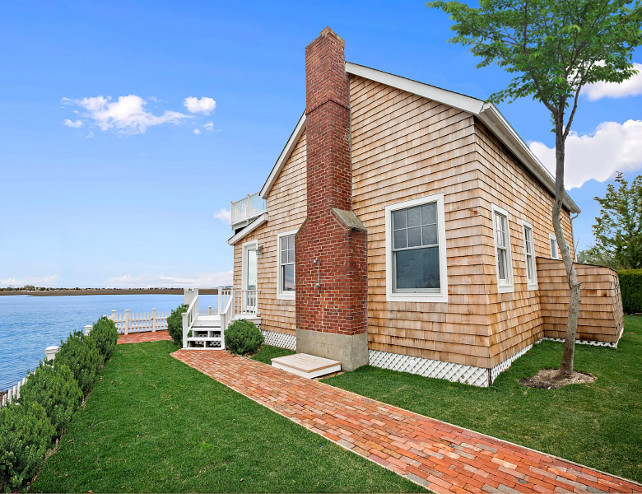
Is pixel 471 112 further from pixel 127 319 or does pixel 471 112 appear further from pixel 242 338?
pixel 127 319

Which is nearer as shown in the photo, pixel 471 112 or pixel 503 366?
pixel 471 112

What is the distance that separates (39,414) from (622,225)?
32354mm

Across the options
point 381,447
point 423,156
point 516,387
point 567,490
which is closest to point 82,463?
point 381,447

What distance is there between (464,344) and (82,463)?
561cm

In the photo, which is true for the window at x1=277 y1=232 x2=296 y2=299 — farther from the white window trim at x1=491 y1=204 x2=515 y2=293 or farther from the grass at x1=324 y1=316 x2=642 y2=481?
the white window trim at x1=491 y1=204 x2=515 y2=293

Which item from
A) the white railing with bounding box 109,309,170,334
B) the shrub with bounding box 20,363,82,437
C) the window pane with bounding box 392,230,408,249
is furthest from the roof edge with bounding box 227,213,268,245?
the shrub with bounding box 20,363,82,437

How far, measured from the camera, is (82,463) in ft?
10.6

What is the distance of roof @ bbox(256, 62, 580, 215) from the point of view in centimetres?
571

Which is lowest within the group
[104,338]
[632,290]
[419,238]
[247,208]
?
[104,338]

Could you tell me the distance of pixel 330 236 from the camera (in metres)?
7.33

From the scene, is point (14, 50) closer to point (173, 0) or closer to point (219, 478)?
point (173, 0)

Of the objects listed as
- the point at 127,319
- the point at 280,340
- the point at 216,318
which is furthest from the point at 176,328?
the point at 127,319

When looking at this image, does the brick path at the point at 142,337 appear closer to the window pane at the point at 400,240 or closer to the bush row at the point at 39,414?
the bush row at the point at 39,414

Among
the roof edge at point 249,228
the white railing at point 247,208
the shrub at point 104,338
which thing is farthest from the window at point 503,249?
the white railing at point 247,208
